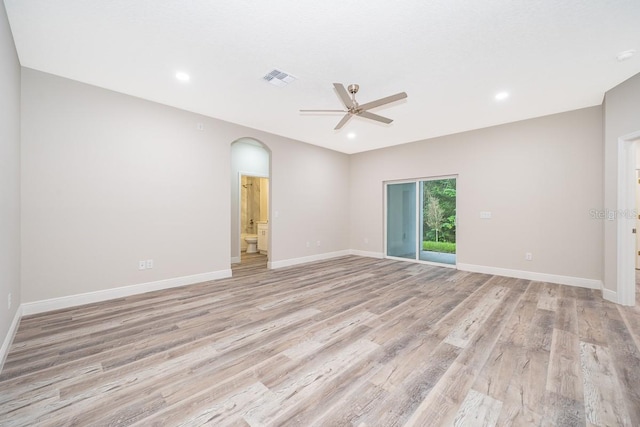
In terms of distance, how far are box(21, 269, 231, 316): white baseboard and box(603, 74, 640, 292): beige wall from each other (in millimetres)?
5903

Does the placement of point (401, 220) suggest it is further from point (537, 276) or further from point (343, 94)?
point (343, 94)

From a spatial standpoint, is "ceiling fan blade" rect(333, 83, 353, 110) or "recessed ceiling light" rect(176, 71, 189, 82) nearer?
"ceiling fan blade" rect(333, 83, 353, 110)

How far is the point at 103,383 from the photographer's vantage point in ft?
5.96

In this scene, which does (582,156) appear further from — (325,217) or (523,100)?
(325,217)

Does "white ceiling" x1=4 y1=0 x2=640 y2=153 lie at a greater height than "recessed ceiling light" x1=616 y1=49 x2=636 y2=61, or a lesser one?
greater

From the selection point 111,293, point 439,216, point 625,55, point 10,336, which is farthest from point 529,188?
point 10,336

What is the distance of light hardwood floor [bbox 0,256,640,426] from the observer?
1.54m

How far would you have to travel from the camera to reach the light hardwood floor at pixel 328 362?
1.54 m

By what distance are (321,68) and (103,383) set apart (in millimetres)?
3501

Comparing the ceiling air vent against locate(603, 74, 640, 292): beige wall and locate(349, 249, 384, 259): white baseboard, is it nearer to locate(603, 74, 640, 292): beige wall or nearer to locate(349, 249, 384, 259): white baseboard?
locate(603, 74, 640, 292): beige wall

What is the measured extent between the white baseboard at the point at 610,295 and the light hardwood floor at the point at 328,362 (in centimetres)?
12

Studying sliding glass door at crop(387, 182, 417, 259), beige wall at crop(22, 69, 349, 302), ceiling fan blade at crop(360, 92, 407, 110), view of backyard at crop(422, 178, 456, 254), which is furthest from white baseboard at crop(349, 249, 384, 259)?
ceiling fan blade at crop(360, 92, 407, 110)

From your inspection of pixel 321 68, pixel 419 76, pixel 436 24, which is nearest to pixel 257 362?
pixel 321 68

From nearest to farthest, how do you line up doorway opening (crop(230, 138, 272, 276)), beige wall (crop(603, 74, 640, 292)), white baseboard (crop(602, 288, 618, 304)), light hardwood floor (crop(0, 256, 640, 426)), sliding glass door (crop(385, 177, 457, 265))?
1. light hardwood floor (crop(0, 256, 640, 426))
2. beige wall (crop(603, 74, 640, 292))
3. white baseboard (crop(602, 288, 618, 304))
4. sliding glass door (crop(385, 177, 457, 265))
5. doorway opening (crop(230, 138, 272, 276))
